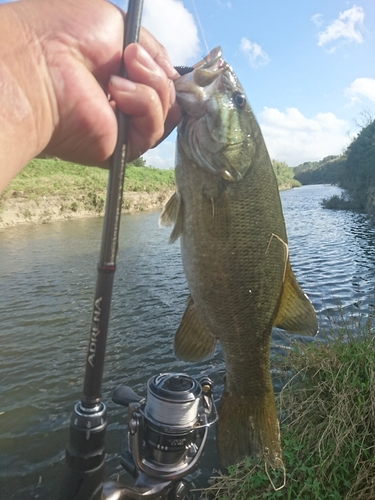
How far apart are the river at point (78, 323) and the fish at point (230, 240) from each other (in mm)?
3304

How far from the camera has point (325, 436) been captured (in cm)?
445

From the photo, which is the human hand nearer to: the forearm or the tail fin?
the forearm

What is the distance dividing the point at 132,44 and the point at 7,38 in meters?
0.46

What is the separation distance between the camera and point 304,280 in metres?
13.6

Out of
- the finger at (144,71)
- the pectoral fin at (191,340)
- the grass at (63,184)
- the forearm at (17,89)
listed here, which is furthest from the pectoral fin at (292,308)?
the grass at (63,184)

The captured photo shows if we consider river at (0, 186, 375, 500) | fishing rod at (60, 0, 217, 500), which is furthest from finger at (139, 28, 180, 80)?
river at (0, 186, 375, 500)

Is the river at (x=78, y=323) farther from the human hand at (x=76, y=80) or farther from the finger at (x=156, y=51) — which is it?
the finger at (x=156, y=51)

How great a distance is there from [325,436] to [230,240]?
327 cm

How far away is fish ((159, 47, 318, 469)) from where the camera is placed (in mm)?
2213

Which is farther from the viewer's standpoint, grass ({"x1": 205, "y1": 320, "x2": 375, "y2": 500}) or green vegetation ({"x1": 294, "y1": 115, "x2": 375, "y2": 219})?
green vegetation ({"x1": 294, "y1": 115, "x2": 375, "y2": 219})

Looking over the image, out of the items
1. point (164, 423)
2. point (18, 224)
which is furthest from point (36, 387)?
point (18, 224)

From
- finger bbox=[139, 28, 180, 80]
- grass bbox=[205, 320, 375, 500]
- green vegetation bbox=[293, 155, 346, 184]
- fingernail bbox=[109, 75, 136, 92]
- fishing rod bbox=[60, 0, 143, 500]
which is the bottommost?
grass bbox=[205, 320, 375, 500]

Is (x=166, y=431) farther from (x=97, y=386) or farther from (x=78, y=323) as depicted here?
(x=78, y=323)

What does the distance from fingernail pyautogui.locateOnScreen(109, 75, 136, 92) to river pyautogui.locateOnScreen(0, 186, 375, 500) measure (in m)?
4.74
